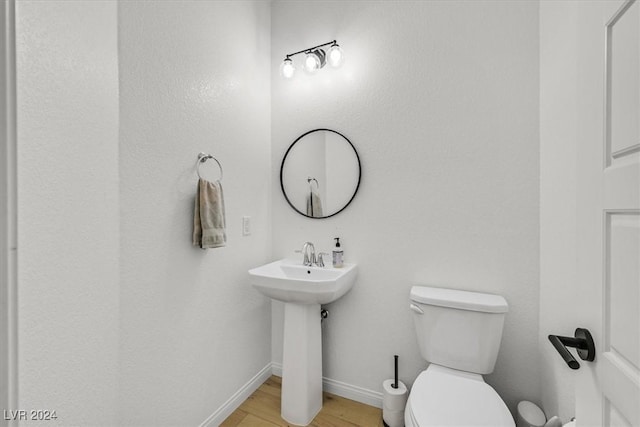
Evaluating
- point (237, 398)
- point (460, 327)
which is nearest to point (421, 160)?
point (460, 327)

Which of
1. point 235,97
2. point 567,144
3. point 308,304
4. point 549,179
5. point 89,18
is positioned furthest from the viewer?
point 235,97

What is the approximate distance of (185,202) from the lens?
1.35 meters

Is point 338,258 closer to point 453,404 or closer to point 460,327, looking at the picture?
point 460,327

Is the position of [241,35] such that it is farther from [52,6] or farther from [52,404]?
[52,404]

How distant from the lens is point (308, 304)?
1.52 metres

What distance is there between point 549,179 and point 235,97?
1.66m

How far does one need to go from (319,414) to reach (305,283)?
2.74 ft

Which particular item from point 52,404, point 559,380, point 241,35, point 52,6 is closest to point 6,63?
point 52,6

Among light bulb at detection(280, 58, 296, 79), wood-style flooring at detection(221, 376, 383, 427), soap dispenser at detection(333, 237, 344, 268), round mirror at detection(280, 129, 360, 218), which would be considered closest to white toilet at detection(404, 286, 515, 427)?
soap dispenser at detection(333, 237, 344, 268)

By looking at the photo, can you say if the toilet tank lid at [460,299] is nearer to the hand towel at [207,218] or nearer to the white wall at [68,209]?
the hand towel at [207,218]

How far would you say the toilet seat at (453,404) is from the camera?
0.97 m

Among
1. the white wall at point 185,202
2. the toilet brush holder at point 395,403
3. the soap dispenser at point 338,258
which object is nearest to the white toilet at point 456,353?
the toilet brush holder at point 395,403

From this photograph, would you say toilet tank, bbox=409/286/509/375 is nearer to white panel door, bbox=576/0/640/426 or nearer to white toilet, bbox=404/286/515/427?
white toilet, bbox=404/286/515/427

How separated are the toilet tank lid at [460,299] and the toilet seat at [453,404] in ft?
A: 1.00
